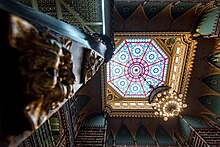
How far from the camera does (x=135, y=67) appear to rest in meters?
12.2

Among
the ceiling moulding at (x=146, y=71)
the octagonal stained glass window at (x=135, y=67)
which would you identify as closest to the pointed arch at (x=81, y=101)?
the ceiling moulding at (x=146, y=71)

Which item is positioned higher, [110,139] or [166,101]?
[166,101]

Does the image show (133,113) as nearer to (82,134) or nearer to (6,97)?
(82,134)

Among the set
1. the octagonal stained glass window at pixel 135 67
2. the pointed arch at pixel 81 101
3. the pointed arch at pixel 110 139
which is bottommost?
the pointed arch at pixel 110 139

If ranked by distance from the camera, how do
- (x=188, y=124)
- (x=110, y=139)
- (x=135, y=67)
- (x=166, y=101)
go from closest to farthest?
(x=166, y=101) → (x=188, y=124) → (x=110, y=139) → (x=135, y=67)

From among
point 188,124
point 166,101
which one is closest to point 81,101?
point 166,101

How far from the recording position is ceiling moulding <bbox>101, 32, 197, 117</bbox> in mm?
8664

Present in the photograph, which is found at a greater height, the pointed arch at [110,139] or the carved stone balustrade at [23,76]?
the carved stone balustrade at [23,76]

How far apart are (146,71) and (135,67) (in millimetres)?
735

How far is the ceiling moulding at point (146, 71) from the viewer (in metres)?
8.66

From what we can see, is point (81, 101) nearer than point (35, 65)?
No

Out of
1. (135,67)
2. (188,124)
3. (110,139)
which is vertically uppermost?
(135,67)

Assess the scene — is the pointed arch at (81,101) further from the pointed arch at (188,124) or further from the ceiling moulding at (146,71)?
the pointed arch at (188,124)

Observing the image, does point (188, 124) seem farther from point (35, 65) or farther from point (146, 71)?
point (35, 65)
